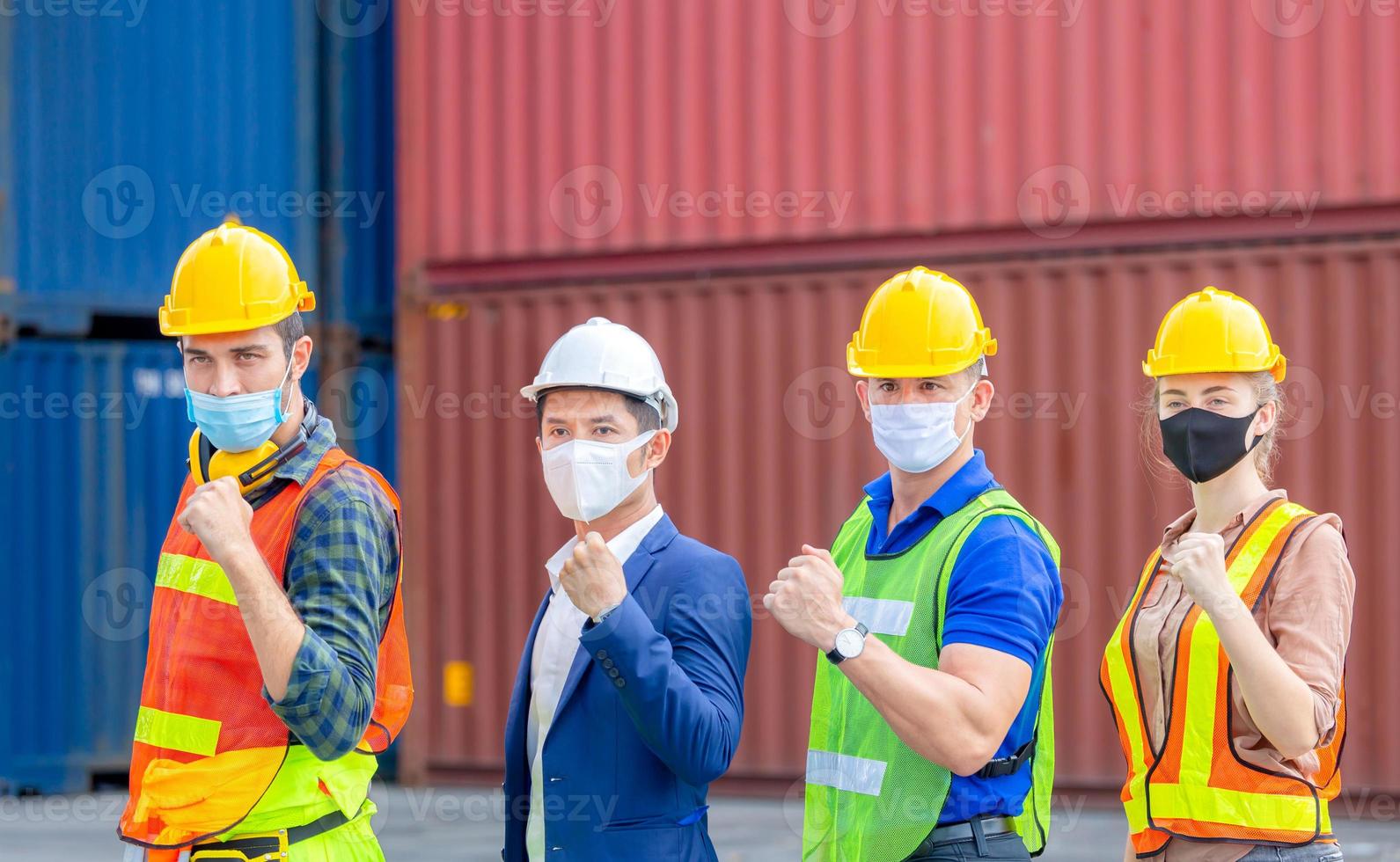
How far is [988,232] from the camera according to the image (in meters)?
7.51

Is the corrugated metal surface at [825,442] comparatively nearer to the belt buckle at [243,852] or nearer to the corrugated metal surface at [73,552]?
the corrugated metal surface at [73,552]

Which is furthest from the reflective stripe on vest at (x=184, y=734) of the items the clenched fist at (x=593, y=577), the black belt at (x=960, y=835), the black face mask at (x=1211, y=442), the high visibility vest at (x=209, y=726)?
the black face mask at (x=1211, y=442)

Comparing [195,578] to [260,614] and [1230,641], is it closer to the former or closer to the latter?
[260,614]

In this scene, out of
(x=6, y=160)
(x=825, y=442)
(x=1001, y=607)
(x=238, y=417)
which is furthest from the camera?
(x=6, y=160)

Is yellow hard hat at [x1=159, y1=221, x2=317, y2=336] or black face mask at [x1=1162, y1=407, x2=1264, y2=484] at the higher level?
yellow hard hat at [x1=159, y1=221, x2=317, y2=336]

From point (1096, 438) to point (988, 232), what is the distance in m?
1.14

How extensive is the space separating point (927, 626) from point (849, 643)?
0.94 feet

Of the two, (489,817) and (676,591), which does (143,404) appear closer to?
(489,817)

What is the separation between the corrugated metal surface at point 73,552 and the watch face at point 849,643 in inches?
274

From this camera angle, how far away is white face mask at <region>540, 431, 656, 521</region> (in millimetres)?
2646

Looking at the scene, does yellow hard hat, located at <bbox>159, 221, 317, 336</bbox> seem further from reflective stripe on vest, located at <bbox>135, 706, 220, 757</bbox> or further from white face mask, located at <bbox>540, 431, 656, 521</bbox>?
reflective stripe on vest, located at <bbox>135, 706, 220, 757</bbox>

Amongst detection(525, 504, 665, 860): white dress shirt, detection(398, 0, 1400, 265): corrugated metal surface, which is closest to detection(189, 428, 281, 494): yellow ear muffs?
detection(525, 504, 665, 860): white dress shirt

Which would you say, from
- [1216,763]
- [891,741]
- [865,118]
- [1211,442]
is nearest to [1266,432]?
[1211,442]

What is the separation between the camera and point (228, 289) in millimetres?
2590
